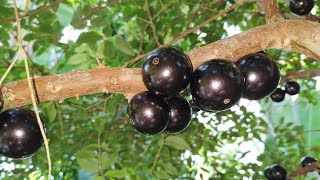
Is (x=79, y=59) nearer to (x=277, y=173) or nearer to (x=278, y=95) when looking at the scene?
(x=277, y=173)

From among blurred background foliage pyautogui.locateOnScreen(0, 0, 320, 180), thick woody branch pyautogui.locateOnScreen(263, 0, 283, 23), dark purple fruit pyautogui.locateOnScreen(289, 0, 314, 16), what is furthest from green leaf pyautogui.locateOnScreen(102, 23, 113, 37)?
dark purple fruit pyautogui.locateOnScreen(289, 0, 314, 16)

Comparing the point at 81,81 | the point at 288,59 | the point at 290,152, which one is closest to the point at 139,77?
the point at 81,81

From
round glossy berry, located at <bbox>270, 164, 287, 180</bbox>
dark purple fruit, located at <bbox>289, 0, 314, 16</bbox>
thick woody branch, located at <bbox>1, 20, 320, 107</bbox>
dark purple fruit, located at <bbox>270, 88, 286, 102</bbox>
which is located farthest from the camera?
dark purple fruit, located at <bbox>270, 88, 286, 102</bbox>

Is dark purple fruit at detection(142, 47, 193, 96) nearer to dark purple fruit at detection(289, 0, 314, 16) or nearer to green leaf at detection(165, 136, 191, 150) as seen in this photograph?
green leaf at detection(165, 136, 191, 150)

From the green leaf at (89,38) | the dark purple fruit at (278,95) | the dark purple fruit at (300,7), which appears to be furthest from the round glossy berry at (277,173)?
the green leaf at (89,38)

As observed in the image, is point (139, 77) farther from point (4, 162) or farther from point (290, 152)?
point (290, 152)

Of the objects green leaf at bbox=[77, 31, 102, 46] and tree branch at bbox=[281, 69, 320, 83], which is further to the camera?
tree branch at bbox=[281, 69, 320, 83]
